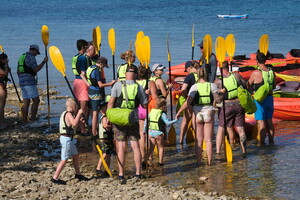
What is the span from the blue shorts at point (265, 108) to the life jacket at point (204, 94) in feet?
5.91

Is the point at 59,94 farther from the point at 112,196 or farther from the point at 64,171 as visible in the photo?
the point at 112,196

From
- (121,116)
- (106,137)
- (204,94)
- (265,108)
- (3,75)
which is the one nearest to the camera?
(121,116)

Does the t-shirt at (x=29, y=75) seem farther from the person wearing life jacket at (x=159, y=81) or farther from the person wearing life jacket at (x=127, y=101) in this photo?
the person wearing life jacket at (x=127, y=101)

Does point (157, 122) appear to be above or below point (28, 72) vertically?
below

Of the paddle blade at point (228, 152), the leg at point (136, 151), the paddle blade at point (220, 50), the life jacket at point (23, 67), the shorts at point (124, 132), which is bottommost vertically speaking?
the paddle blade at point (228, 152)

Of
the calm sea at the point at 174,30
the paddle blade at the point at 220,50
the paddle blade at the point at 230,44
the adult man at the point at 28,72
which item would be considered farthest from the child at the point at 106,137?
the adult man at the point at 28,72

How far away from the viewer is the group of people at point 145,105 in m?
8.81

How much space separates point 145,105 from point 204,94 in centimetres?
112

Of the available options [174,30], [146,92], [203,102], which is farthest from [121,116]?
[174,30]

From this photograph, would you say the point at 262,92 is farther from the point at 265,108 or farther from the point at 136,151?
the point at 136,151

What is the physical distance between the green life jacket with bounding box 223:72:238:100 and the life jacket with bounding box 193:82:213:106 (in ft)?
2.79

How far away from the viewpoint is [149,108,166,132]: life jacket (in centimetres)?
966

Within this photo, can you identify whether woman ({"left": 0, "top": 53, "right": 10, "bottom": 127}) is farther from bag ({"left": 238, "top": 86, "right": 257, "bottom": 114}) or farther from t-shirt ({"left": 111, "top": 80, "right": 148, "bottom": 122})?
bag ({"left": 238, "top": 86, "right": 257, "bottom": 114})

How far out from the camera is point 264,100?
11062 millimetres
